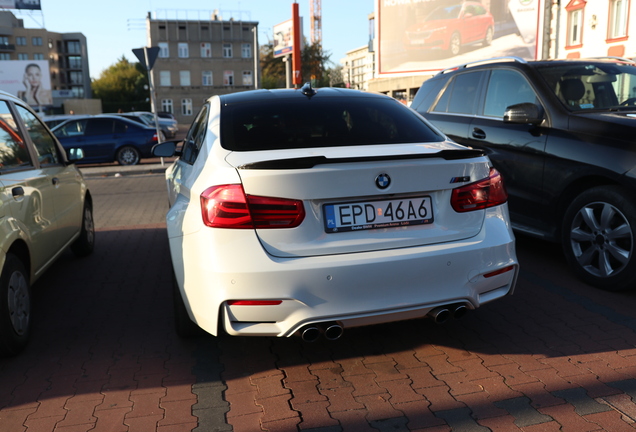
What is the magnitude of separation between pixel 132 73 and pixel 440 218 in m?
107

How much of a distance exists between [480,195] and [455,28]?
136 ft

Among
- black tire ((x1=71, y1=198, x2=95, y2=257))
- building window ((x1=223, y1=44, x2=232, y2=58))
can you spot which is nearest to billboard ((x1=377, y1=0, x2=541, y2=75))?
black tire ((x1=71, y1=198, x2=95, y2=257))

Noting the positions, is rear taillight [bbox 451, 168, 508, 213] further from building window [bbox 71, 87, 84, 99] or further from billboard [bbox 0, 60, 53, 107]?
building window [bbox 71, 87, 84, 99]

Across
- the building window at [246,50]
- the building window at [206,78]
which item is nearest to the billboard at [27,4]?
the building window at [206,78]

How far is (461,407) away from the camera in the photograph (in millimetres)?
3064

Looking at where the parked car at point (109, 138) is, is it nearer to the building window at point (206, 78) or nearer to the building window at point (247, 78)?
the building window at point (206, 78)

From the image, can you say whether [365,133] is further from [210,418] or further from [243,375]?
[210,418]

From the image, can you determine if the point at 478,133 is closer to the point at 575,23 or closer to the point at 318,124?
the point at 318,124

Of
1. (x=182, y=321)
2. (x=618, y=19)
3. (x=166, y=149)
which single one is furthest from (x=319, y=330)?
(x=618, y=19)

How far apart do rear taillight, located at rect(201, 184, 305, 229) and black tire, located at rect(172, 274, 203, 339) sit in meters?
0.85

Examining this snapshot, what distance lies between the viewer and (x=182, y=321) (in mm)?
3969

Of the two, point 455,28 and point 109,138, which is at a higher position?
point 455,28

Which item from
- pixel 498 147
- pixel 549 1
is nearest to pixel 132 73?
pixel 549 1

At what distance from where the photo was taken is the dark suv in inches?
180
